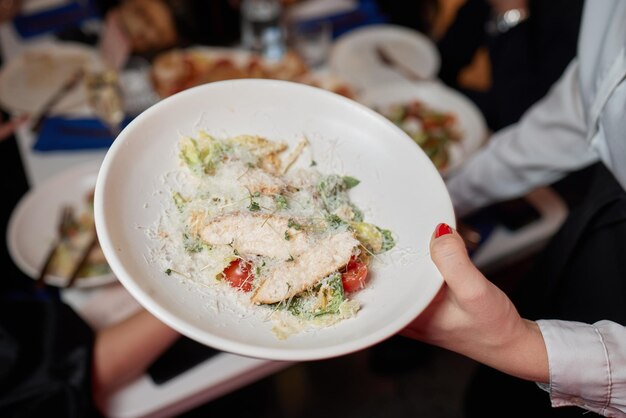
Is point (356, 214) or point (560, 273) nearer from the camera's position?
point (356, 214)

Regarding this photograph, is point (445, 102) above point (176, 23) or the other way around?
the other way around

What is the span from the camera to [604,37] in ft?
3.92

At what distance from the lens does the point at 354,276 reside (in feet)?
2.89

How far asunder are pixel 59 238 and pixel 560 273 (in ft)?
4.54

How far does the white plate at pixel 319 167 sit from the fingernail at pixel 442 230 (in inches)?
1.2

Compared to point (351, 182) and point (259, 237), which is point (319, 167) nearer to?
point (351, 182)

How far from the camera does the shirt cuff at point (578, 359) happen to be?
0.93 meters

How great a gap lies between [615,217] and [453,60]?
1567 millimetres

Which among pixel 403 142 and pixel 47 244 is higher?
pixel 403 142

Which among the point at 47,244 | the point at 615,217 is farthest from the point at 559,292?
the point at 47,244

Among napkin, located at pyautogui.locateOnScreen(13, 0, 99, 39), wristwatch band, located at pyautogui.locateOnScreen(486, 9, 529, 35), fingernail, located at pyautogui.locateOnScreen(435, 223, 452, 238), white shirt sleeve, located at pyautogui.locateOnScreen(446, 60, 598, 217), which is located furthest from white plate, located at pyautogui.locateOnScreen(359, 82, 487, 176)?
napkin, located at pyautogui.locateOnScreen(13, 0, 99, 39)

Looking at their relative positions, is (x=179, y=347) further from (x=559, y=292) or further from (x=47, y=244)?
(x=559, y=292)

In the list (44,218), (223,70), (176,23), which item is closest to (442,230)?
A: (44,218)

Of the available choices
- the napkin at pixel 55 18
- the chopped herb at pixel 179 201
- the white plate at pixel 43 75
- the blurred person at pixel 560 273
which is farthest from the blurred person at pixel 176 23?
the chopped herb at pixel 179 201
